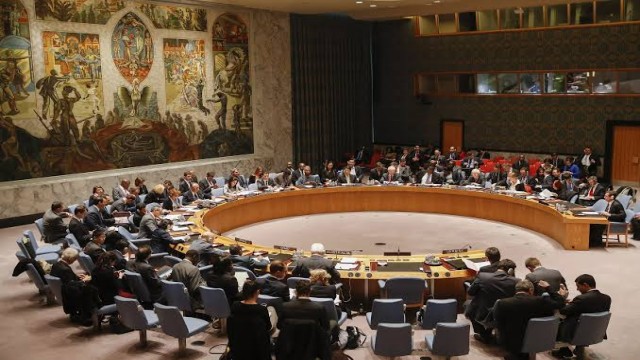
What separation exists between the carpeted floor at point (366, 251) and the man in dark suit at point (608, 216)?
306 millimetres

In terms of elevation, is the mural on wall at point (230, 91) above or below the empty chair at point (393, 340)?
above

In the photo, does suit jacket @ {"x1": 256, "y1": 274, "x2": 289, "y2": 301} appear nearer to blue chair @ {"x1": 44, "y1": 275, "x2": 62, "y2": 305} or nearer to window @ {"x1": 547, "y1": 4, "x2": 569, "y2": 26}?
blue chair @ {"x1": 44, "y1": 275, "x2": 62, "y2": 305}

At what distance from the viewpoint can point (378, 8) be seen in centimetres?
2036

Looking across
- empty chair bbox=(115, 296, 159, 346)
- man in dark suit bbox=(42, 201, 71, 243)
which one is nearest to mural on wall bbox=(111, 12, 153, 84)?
man in dark suit bbox=(42, 201, 71, 243)

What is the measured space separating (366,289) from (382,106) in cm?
1653

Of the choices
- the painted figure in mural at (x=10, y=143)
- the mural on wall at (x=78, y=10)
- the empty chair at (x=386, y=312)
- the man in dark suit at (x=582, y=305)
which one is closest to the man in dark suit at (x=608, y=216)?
the man in dark suit at (x=582, y=305)

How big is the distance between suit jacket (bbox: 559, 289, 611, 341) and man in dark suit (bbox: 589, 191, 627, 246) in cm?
567

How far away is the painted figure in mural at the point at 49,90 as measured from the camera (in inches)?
579

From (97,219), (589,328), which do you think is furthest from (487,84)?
(589,328)

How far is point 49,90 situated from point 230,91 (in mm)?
5616

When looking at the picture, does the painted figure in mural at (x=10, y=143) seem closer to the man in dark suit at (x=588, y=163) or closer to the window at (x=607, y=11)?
the man in dark suit at (x=588, y=163)

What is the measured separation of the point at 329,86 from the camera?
22.3 metres

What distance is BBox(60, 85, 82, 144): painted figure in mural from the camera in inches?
595

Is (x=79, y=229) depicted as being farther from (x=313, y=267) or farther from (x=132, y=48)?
(x=132, y=48)
